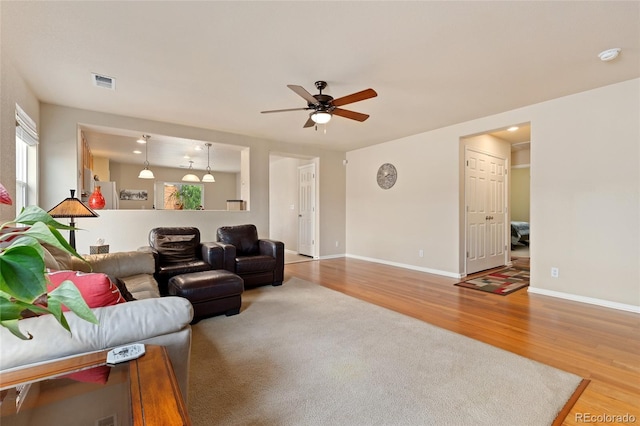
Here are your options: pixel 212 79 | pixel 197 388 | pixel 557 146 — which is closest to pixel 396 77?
pixel 212 79

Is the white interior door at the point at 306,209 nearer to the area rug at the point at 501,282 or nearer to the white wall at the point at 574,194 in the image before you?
the white wall at the point at 574,194

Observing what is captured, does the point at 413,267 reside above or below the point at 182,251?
below

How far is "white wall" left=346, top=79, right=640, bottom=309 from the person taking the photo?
320cm

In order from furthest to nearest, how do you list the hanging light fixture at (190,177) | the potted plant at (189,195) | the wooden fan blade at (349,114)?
the potted plant at (189,195) < the hanging light fixture at (190,177) < the wooden fan blade at (349,114)

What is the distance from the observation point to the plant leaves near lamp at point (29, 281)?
1.54ft

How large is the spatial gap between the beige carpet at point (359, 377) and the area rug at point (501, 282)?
182 centimetres

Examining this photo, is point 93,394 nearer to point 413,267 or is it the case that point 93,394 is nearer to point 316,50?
point 316,50

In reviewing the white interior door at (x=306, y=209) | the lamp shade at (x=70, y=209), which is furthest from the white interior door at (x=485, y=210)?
the lamp shade at (x=70, y=209)

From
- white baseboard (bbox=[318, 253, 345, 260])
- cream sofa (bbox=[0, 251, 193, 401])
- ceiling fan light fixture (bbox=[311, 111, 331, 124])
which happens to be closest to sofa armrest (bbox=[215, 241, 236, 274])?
ceiling fan light fixture (bbox=[311, 111, 331, 124])

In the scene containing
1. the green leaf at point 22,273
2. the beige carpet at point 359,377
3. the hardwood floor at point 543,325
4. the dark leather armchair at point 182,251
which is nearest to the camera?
the green leaf at point 22,273

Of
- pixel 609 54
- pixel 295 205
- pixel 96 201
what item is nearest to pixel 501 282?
pixel 609 54

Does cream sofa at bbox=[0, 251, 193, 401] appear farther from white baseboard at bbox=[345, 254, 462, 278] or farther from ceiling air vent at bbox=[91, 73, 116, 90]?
white baseboard at bbox=[345, 254, 462, 278]

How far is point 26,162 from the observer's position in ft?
11.5

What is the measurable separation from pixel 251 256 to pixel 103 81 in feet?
8.73
